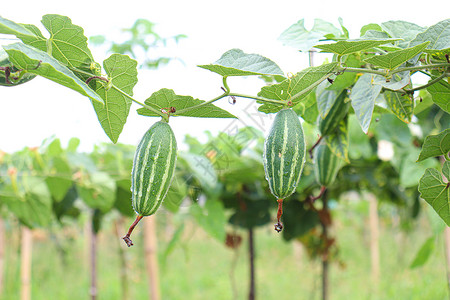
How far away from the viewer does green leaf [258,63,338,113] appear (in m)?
0.45

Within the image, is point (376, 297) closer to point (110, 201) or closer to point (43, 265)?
point (110, 201)

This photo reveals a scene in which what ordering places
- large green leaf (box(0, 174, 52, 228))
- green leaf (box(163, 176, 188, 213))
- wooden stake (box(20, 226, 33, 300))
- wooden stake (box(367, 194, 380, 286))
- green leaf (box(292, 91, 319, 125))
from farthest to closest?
wooden stake (box(367, 194, 380, 286)) → wooden stake (box(20, 226, 33, 300)) → large green leaf (box(0, 174, 52, 228)) → green leaf (box(163, 176, 188, 213)) → green leaf (box(292, 91, 319, 125))

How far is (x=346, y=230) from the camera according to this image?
6742 mm

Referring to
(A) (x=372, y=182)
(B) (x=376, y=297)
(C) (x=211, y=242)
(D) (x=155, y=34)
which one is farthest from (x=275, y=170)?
(C) (x=211, y=242)

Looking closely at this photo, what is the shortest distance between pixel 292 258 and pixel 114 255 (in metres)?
2.45

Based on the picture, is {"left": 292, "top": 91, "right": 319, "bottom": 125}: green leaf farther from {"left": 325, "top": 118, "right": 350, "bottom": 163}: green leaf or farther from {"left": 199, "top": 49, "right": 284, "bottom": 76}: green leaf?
{"left": 199, "top": 49, "right": 284, "bottom": 76}: green leaf

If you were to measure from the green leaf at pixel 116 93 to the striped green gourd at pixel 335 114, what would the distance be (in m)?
0.29

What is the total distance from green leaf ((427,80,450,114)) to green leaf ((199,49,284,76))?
22 cm

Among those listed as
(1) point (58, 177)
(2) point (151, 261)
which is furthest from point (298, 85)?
(2) point (151, 261)

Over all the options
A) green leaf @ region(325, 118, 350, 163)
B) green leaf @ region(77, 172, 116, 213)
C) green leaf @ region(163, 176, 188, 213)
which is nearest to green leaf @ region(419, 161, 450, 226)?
green leaf @ region(325, 118, 350, 163)

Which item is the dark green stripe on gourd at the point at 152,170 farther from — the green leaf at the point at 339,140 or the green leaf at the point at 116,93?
the green leaf at the point at 339,140

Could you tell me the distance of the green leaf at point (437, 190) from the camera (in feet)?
1.73

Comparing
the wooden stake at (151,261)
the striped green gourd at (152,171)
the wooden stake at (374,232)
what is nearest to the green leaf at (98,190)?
the wooden stake at (151,261)

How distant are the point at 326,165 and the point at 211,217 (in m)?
0.78
